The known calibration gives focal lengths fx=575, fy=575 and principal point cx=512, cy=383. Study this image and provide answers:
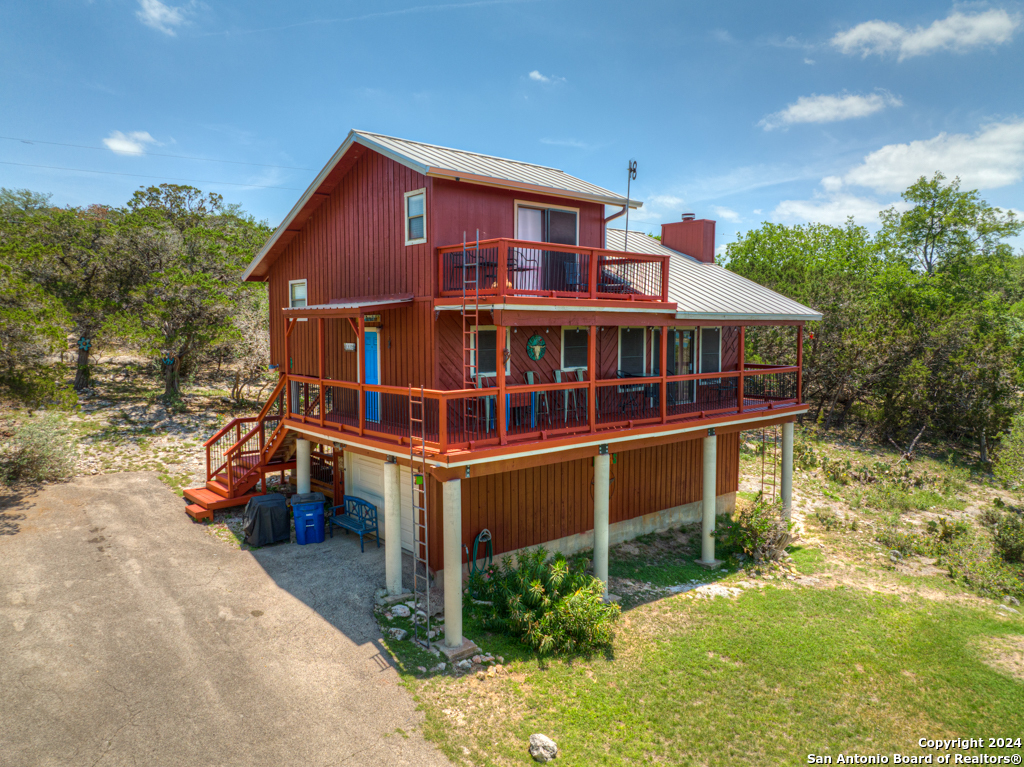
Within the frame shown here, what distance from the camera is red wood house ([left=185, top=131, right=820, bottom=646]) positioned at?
11633mm

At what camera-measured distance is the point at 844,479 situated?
23.5m

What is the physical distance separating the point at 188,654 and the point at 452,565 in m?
4.62

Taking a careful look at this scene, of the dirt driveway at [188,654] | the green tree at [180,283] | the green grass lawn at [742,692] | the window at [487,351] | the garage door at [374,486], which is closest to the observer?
the dirt driveway at [188,654]

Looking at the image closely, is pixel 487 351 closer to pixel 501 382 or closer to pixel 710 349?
pixel 501 382

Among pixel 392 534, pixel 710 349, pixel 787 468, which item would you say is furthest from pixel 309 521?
pixel 787 468

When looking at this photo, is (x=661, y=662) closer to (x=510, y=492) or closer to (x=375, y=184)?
(x=510, y=492)

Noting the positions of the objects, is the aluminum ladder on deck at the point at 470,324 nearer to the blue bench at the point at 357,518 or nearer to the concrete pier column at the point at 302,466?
the blue bench at the point at 357,518

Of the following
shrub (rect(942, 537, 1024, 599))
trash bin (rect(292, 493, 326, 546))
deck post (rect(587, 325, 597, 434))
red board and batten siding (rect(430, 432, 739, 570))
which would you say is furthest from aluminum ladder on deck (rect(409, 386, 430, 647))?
shrub (rect(942, 537, 1024, 599))

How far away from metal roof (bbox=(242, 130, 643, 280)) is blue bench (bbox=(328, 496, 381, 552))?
8.04m

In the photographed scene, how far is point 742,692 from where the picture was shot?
977 cm

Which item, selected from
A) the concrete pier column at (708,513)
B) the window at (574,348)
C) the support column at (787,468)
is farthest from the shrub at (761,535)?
the window at (574,348)

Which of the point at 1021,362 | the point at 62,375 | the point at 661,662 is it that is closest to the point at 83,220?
the point at 62,375

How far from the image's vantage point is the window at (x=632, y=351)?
16.3m

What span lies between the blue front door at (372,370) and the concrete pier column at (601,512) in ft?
18.3
